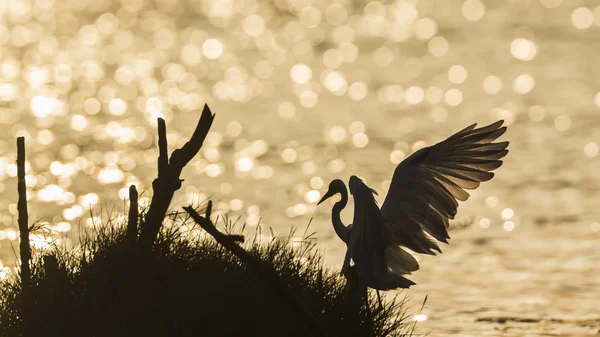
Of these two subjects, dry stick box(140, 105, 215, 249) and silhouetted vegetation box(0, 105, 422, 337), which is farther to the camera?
dry stick box(140, 105, 215, 249)

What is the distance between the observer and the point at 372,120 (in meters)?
33.3

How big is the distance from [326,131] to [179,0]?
22248 mm

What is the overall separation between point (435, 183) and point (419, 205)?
0.32 metres

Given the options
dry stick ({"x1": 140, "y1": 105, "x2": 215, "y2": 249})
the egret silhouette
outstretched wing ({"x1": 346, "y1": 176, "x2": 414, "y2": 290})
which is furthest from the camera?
the egret silhouette

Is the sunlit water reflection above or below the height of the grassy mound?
above

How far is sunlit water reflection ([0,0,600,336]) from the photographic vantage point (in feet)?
69.1

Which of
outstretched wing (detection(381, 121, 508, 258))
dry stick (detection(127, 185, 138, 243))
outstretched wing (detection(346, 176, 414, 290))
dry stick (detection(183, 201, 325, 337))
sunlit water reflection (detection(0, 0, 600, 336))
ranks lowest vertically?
dry stick (detection(183, 201, 325, 337))

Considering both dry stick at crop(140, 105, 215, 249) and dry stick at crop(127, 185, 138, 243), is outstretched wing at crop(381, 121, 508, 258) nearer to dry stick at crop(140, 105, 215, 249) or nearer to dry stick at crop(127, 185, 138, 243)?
dry stick at crop(140, 105, 215, 249)

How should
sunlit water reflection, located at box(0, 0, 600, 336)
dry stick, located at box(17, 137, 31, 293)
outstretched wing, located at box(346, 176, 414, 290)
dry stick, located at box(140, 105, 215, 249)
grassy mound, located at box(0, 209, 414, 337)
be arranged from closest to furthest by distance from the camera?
grassy mound, located at box(0, 209, 414, 337), dry stick, located at box(140, 105, 215, 249), dry stick, located at box(17, 137, 31, 293), outstretched wing, located at box(346, 176, 414, 290), sunlit water reflection, located at box(0, 0, 600, 336)

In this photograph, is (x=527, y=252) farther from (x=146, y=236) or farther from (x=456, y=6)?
(x=456, y=6)

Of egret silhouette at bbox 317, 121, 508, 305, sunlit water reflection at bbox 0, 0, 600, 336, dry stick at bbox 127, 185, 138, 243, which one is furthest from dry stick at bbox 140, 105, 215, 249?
egret silhouette at bbox 317, 121, 508, 305

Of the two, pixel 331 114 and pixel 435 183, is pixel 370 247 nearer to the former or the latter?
pixel 435 183

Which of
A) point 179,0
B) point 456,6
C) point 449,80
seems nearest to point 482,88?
point 449,80

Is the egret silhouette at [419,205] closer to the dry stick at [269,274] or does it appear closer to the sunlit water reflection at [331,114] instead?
the sunlit water reflection at [331,114]
